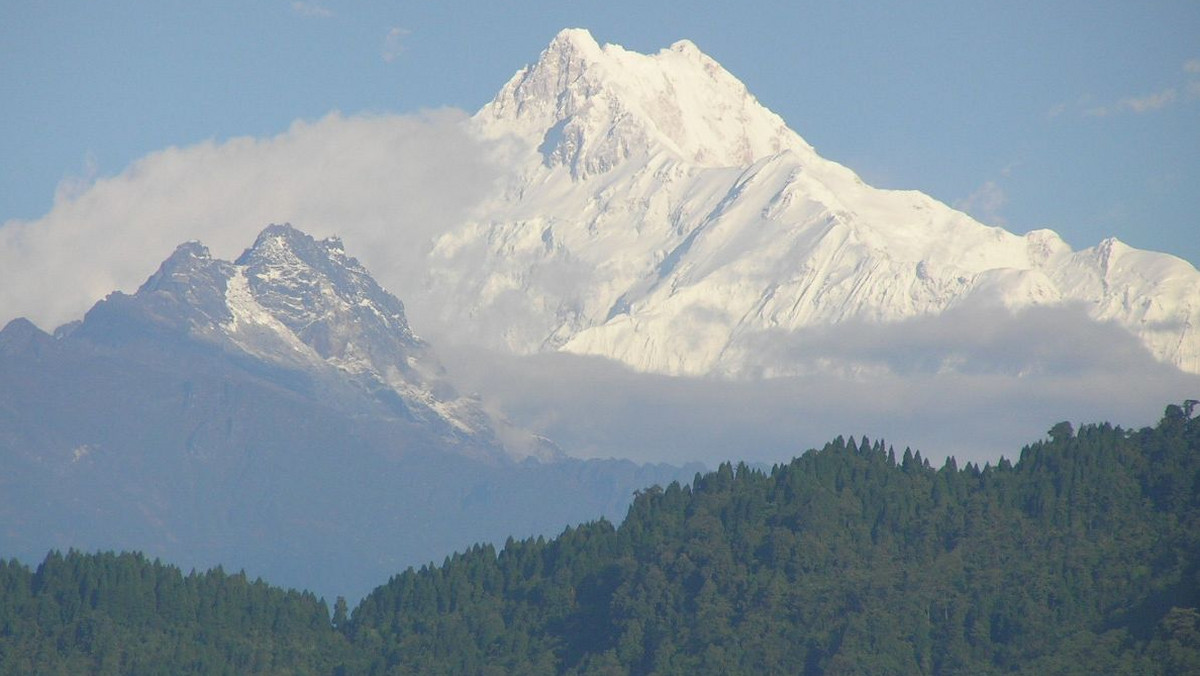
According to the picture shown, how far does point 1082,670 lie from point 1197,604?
36.3 feet

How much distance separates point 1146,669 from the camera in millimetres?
193750

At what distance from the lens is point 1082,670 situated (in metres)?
200

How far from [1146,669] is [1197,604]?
29.1 ft

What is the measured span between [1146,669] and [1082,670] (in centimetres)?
736

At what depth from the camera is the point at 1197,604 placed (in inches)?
7830
